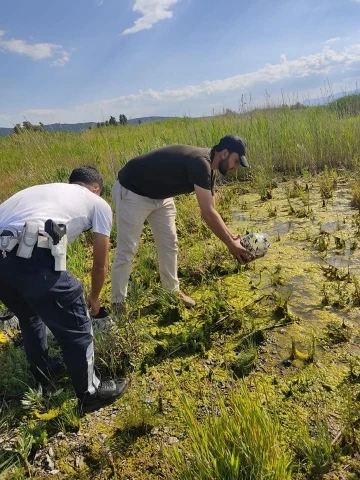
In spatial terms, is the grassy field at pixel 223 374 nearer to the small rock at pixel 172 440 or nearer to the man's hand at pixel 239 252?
the small rock at pixel 172 440

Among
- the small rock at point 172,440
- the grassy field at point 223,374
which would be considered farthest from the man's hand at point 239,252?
the small rock at point 172,440

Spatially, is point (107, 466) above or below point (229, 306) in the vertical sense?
below

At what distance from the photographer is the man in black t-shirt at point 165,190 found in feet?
8.98

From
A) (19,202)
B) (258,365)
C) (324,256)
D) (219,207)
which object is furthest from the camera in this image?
(219,207)

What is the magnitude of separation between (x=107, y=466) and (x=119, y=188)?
1.91m

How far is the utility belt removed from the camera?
190 cm

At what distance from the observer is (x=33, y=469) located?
1.91 metres

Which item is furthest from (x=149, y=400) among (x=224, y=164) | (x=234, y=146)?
(x=234, y=146)

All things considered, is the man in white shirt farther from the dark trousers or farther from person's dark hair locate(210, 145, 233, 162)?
person's dark hair locate(210, 145, 233, 162)

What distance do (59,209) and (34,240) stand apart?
25 centimetres

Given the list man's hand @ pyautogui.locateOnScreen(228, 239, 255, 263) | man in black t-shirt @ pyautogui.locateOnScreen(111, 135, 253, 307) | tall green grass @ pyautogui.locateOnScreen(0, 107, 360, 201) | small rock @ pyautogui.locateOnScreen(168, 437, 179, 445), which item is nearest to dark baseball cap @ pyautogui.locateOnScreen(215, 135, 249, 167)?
man in black t-shirt @ pyautogui.locateOnScreen(111, 135, 253, 307)

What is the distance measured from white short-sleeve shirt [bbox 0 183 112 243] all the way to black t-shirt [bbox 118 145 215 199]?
26.7 inches

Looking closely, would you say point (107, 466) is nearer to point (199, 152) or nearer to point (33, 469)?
point (33, 469)

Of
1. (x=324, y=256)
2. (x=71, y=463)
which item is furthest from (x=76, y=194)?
(x=324, y=256)
